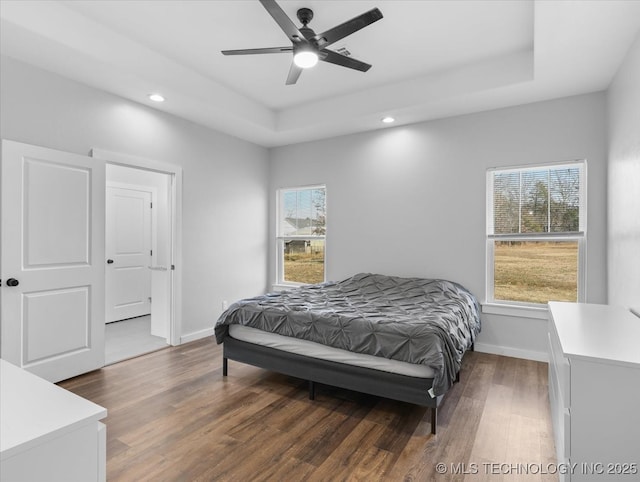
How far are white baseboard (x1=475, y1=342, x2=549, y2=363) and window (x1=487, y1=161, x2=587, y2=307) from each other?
491 mm

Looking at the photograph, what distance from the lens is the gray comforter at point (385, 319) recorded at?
236 cm

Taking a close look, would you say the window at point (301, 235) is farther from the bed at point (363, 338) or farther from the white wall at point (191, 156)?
the bed at point (363, 338)

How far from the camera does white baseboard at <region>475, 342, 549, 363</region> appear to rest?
12.0 feet

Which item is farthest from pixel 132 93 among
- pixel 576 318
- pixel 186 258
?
pixel 576 318

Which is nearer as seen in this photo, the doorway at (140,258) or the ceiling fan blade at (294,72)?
the ceiling fan blade at (294,72)

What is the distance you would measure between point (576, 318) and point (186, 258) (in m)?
3.80

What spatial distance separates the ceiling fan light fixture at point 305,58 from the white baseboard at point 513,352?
335cm

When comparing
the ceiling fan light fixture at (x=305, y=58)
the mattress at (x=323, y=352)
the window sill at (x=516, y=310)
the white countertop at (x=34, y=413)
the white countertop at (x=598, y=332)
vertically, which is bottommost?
the mattress at (x=323, y=352)

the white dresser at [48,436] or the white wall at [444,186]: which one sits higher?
the white wall at [444,186]

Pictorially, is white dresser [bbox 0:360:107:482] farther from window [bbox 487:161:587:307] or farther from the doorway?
window [bbox 487:161:587:307]

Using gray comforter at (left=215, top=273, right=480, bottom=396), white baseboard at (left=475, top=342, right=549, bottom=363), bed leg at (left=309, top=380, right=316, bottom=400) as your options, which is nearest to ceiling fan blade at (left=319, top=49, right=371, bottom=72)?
gray comforter at (left=215, top=273, right=480, bottom=396)

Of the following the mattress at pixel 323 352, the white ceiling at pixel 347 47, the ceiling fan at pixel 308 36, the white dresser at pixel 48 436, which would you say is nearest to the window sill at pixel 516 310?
the mattress at pixel 323 352

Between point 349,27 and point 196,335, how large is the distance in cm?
370

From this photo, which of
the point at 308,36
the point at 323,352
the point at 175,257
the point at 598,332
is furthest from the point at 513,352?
the point at 175,257
